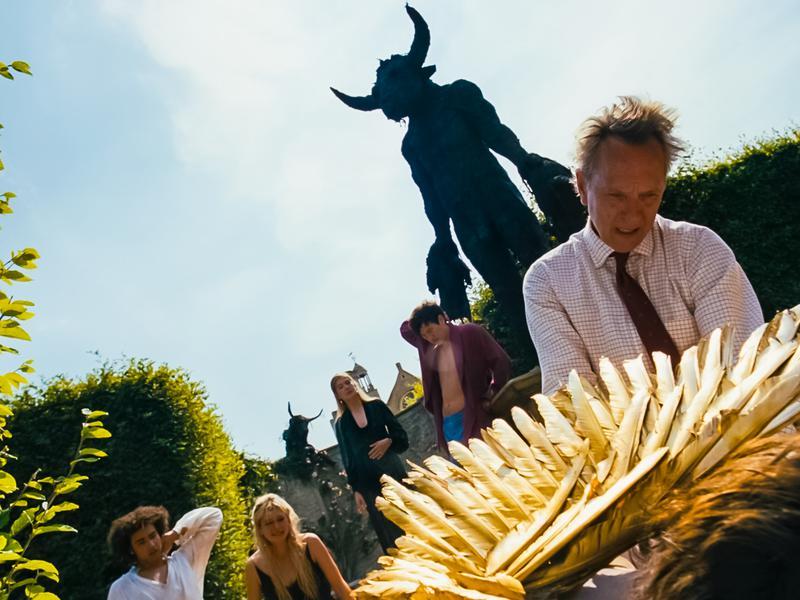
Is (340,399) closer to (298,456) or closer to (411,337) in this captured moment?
(411,337)

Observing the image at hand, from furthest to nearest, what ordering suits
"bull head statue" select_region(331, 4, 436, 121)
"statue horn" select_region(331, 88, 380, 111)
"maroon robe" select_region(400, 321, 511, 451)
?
"statue horn" select_region(331, 88, 380, 111) < "bull head statue" select_region(331, 4, 436, 121) < "maroon robe" select_region(400, 321, 511, 451)

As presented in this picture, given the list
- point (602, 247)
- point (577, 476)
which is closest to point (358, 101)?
point (602, 247)

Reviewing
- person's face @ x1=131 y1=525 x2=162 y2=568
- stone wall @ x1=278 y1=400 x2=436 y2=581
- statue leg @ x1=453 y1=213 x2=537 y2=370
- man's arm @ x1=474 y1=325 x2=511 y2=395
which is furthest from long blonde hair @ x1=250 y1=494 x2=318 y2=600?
stone wall @ x1=278 y1=400 x2=436 y2=581

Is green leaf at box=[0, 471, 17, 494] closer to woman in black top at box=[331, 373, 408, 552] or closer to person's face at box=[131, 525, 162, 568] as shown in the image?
person's face at box=[131, 525, 162, 568]

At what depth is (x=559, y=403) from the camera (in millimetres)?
818

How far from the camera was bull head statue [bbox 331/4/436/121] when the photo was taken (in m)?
7.80

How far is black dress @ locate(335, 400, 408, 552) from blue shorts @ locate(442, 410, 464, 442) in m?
0.93

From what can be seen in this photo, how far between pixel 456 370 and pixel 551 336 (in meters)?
4.36

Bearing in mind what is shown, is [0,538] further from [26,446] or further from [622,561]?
[26,446]

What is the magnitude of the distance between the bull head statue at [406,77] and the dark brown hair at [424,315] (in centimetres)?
256

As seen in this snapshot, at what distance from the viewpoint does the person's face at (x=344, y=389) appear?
7.07 metres

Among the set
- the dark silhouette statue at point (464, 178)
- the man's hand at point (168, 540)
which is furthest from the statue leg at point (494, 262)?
the man's hand at point (168, 540)

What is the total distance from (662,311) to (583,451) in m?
1.34

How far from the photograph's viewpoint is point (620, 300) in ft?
→ 6.20
